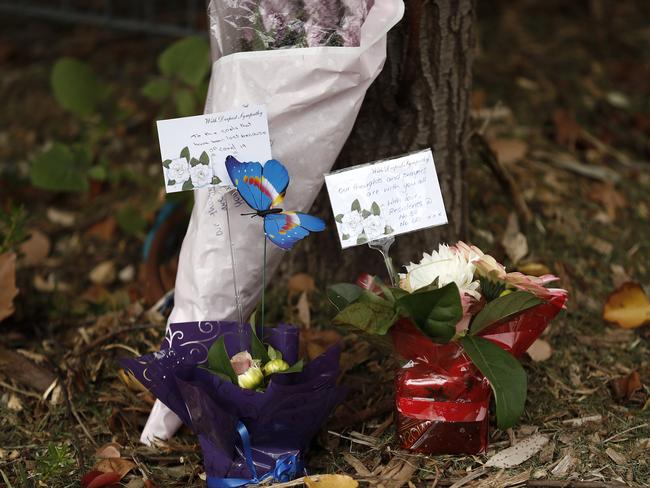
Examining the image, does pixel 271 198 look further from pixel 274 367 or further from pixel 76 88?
pixel 76 88

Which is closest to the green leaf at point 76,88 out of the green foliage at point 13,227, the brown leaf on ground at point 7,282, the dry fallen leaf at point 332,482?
the green foliage at point 13,227

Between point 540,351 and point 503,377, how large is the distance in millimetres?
488

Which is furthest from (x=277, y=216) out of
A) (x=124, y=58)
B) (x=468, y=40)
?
(x=124, y=58)

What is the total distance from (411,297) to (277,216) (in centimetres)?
30

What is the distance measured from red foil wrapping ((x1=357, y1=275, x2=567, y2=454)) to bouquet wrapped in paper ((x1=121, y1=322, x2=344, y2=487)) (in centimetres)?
14

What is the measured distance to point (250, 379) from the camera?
146 centimetres

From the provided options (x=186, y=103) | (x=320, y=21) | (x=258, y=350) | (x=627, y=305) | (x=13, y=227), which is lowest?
(x=627, y=305)

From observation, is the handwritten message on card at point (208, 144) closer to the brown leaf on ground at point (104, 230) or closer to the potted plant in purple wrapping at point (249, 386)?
the potted plant in purple wrapping at point (249, 386)

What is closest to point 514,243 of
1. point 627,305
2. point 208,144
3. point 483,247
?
point 483,247

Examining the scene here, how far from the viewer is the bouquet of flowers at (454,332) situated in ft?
4.47

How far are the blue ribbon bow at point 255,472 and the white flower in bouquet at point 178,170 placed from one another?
0.44 metres

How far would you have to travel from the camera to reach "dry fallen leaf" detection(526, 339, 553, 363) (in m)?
1.81

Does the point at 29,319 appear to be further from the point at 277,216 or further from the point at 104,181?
the point at 277,216

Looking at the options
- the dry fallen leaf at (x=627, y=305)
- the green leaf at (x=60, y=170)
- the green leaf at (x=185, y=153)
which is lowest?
the dry fallen leaf at (x=627, y=305)
